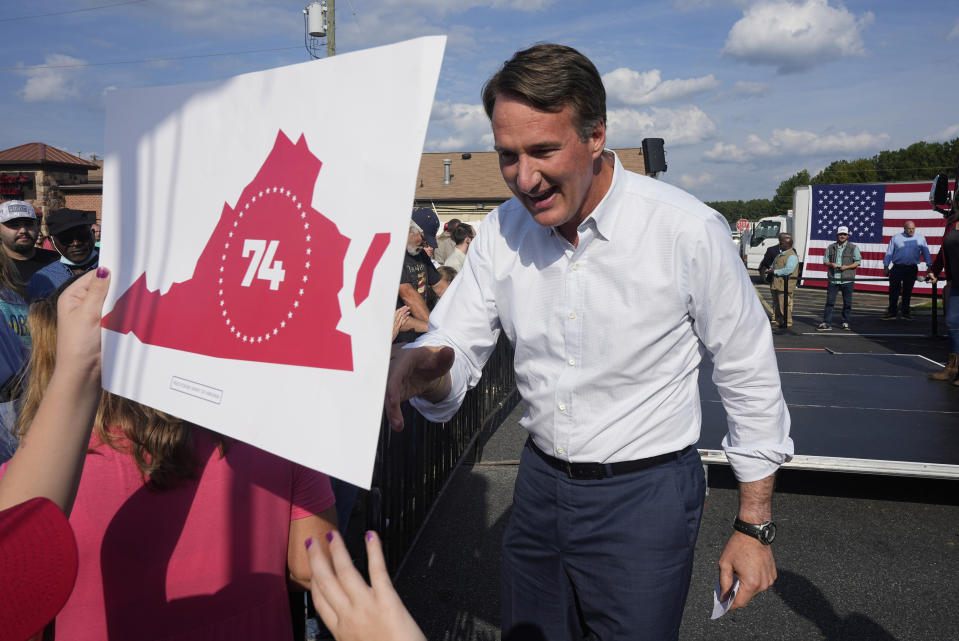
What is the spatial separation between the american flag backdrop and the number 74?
18.9 m

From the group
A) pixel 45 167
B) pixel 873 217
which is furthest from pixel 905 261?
pixel 45 167

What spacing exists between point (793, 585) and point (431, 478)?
216cm

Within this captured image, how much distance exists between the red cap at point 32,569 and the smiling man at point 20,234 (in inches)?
204

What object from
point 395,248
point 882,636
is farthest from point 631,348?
point 882,636

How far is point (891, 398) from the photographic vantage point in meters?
5.87

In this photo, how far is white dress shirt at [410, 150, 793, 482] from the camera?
70.7 inches

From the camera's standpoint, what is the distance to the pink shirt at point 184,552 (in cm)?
126

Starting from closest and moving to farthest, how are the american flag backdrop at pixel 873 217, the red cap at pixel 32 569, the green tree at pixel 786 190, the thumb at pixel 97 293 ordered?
the red cap at pixel 32 569, the thumb at pixel 97 293, the american flag backdrop at pixel 873 217, the green tree at pixel 786 190

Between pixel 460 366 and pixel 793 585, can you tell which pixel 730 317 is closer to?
pixel 460 366

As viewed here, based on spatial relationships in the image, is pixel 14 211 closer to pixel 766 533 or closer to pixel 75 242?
pixel 75 242

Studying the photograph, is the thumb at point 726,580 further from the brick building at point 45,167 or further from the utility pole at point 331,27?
the brick building at point 45,167

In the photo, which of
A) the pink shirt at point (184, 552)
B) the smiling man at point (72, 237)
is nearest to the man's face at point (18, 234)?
the smiling man at point (72, 237)

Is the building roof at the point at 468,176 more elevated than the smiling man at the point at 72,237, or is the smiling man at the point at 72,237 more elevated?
the building roof at the point at 468,176

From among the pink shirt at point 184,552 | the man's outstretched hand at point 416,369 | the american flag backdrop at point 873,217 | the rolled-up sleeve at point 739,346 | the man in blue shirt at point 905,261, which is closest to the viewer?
the pink shirt at point 184,552
